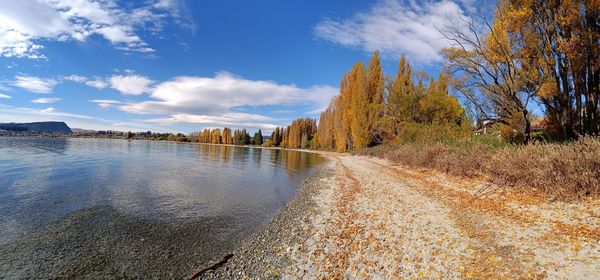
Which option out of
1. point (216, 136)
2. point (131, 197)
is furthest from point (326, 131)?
point (216, 136)

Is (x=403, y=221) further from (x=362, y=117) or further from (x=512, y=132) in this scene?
(x=362, y=117)

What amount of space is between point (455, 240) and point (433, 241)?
1.44 feet

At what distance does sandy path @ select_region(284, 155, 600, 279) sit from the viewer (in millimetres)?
4953

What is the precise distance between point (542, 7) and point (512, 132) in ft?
30.9

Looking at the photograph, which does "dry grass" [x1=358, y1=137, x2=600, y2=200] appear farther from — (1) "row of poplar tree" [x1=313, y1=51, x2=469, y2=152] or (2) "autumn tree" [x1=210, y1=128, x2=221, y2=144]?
(2) "autumn tree" [x1=210, y1=128, x2=221, y2=144]

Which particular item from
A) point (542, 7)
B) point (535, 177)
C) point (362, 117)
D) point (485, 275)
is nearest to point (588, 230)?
point (485, 275)

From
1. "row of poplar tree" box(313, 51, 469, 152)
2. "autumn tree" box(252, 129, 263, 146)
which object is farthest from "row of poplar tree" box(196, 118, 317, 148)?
"row of poplar tree" box(313, 51, 469, 152)

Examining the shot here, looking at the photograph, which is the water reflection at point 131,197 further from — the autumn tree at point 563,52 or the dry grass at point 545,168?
the autumn tree at point 563,52

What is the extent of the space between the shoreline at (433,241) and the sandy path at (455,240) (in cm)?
2

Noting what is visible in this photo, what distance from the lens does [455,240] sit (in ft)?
20.3

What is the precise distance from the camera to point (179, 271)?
6254 millimetres

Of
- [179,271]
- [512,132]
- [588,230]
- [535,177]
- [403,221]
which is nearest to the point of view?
[588,230]

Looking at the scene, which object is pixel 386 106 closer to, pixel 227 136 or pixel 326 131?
pixel 326 131

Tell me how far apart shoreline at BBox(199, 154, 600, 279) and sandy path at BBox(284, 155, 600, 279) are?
2 centimetres
